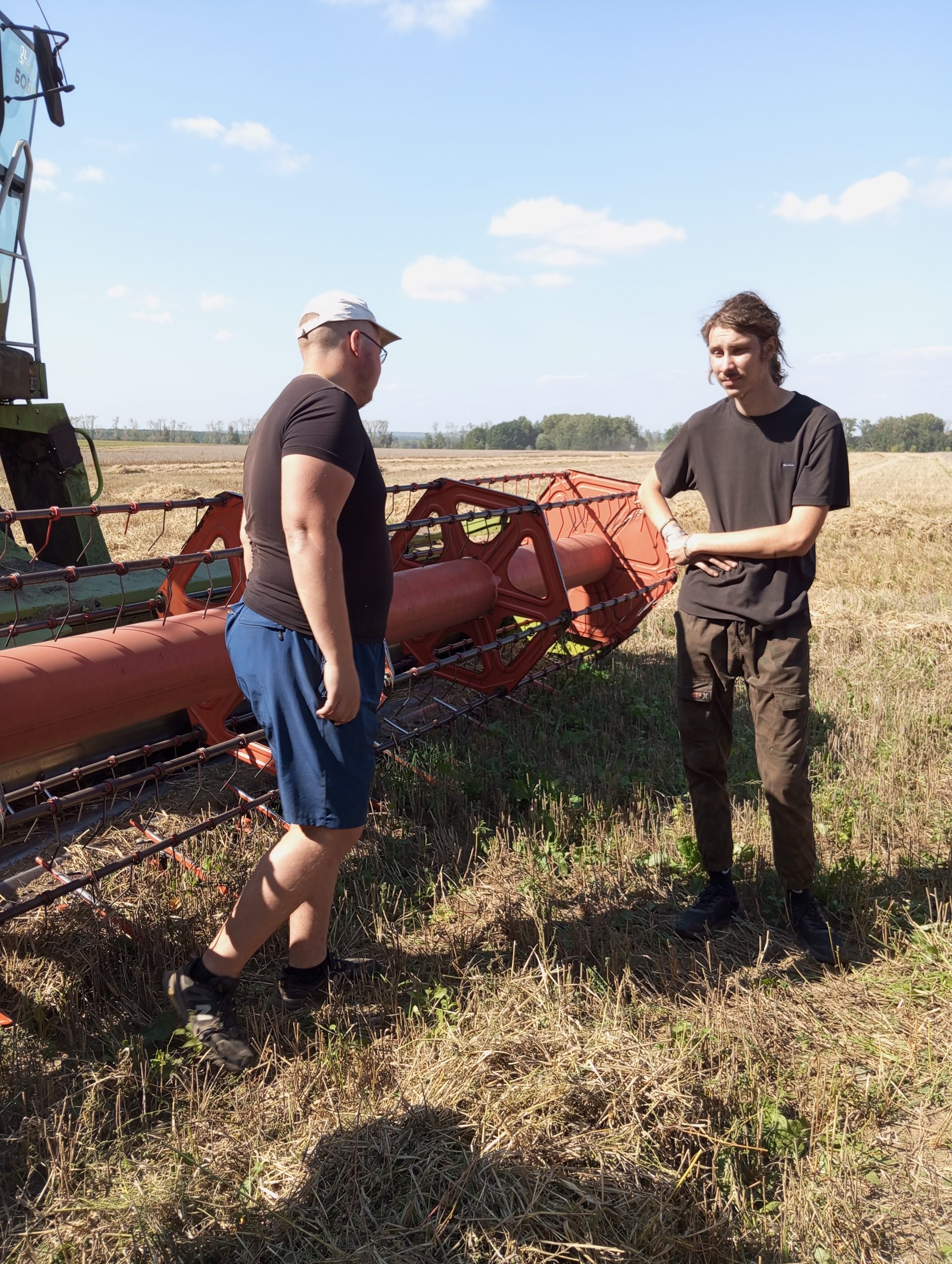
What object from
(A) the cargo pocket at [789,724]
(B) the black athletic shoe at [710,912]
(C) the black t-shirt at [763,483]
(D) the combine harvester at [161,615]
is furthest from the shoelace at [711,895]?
(D) the combine harvester at [161,615]

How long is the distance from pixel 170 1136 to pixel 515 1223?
0.85 m

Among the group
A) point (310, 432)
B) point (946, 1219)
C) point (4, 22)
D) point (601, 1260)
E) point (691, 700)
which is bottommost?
point (946, 1219)

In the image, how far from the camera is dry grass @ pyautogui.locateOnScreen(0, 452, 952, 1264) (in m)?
1.87

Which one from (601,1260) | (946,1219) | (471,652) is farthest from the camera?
(471,652)

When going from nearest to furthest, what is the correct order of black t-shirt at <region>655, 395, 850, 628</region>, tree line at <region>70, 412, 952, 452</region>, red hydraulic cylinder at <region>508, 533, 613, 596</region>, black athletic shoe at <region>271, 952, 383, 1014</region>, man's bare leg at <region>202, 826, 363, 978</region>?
man's bare leg at <region>202, 826, 363, 978</region> → black athletic shoe at <region>271, 952, 383, 1014</region> → black t-shirt at <region>655, 395, 850, 628</region> → red hydraulic cylinder at <region>508, 533, 613, 596</region> → tree line at <region>70, 412, 952, 452</region>

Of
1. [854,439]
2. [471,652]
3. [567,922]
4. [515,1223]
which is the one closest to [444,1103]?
[515,1223]

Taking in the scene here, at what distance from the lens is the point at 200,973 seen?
2.44 metres

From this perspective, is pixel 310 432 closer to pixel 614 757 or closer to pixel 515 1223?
pixel 515 1223

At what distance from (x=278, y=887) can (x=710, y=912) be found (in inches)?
59.1

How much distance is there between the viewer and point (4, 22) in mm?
5402

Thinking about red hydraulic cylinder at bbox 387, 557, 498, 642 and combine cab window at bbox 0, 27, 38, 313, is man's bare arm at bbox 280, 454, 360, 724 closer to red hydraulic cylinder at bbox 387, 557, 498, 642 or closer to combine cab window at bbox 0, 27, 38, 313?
red hydraulic cylinder at bbox 387, 557, 498, 642

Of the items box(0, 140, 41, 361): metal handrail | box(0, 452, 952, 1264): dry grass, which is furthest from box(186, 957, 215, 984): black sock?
box(0, 140, 41, 361): metal handrail

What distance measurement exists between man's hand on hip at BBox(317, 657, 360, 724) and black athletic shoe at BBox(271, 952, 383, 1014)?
34.6 inches

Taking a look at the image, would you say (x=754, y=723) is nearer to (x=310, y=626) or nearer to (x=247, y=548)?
(x=310, y=626)
